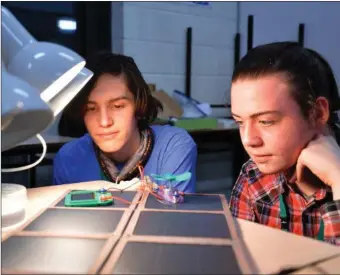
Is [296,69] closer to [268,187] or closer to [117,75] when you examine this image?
[268,187]

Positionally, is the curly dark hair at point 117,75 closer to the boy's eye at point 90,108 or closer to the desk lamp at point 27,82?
the boy's eye at point 90,108

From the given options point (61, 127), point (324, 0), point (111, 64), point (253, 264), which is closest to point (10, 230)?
point (253, 264)

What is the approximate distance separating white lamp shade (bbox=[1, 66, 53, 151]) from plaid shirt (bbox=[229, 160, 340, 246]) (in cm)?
56

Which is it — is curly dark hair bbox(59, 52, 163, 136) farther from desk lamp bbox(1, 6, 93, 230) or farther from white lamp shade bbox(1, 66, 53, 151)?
white lamp shade bbox(1, 66, 53, 151)

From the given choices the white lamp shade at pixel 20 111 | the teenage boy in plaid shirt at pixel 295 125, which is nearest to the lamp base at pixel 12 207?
the white lamp shade at pixel 20 111

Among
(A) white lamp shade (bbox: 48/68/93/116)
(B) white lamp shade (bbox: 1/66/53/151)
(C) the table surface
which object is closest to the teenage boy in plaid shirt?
(C) the table surface

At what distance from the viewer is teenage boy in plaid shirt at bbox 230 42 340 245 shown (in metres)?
0.94

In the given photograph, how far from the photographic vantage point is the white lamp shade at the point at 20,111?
1.96 ft

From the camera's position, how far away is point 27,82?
704 millimetres

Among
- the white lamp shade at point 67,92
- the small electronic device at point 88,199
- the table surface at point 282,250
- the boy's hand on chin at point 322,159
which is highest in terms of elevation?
the white lamp shade at point 67,92

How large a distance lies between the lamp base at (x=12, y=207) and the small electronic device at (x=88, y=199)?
0.30 feet

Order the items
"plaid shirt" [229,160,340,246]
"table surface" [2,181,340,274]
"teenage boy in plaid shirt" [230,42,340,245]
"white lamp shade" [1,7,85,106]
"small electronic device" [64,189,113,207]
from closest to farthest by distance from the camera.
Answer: "table surface" [2,181,340,274] < "white lamp shade" [1,7,85,106] < "small electronic device" [64,189,113,207] < "teenage boy in plaid shirt" [230,42,340,245] < "plaid shirt" [229,160,340,246]

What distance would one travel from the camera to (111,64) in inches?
57.2

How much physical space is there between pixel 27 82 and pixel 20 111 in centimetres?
11
